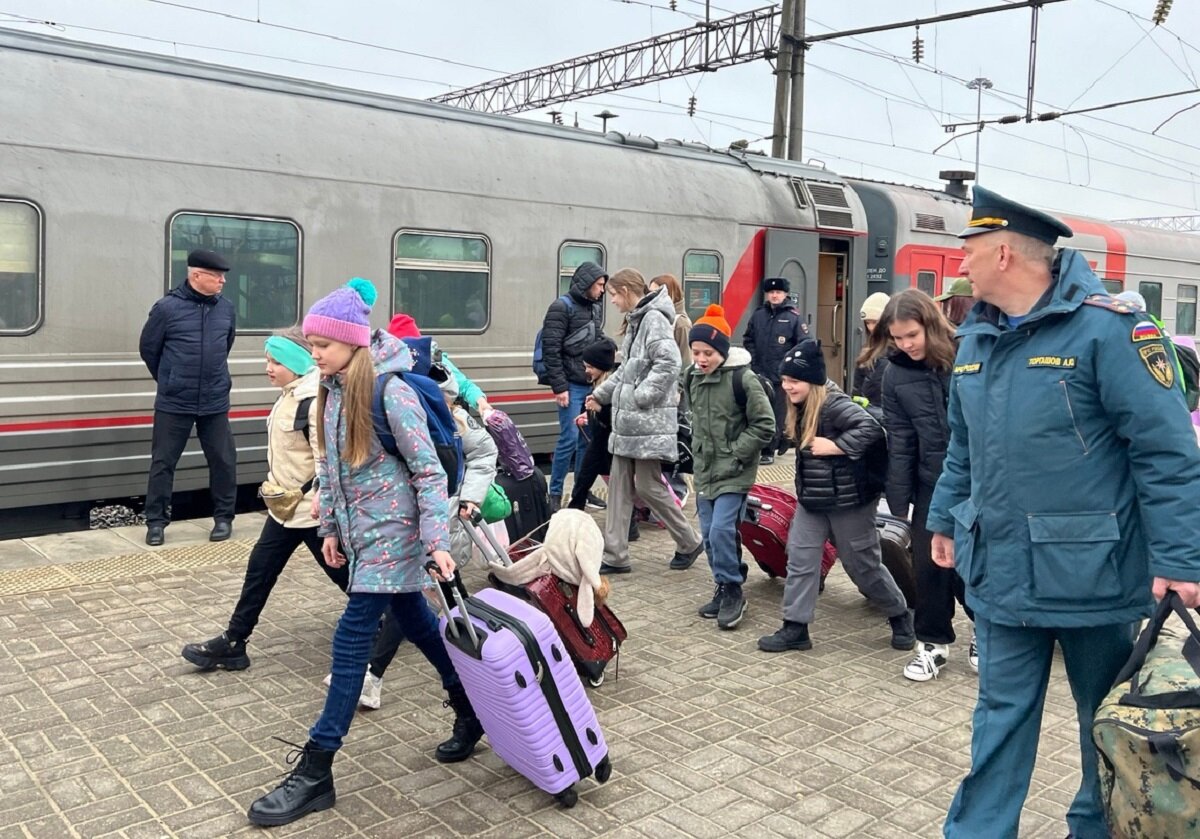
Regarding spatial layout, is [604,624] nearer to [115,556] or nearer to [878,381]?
[878,381]

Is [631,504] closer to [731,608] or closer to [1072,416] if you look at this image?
[731,608]

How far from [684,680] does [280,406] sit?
224 centimetres

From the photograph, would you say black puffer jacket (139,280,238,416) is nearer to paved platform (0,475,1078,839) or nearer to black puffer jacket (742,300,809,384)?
paved platform (0,475,1078,839)

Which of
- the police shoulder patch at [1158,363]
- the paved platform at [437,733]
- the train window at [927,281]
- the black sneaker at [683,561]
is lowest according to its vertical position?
the paved platform at [437,733]

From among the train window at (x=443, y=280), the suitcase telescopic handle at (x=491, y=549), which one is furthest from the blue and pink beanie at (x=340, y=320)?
the train window at (x=443, y=280)

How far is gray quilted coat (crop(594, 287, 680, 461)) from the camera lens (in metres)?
6.60

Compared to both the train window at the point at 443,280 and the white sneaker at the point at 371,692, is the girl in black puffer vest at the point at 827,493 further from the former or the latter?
the train window at the point at 443,280

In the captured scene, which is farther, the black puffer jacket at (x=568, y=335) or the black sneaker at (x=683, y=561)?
the black puffer jacket at (x=568, y=335)

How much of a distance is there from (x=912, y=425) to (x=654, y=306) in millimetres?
2130

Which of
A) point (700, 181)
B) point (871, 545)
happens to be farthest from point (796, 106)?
point (871, 545)

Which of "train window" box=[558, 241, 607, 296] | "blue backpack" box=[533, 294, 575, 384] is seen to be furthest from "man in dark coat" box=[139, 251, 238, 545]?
"train window" box=[558, 241, 607, 296]

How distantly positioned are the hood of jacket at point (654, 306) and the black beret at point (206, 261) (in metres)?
2.69

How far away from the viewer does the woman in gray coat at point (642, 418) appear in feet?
21.7

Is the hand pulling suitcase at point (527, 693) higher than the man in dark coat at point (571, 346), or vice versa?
the man in dark coat at point (571, 346)
